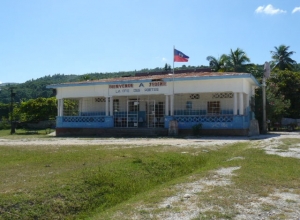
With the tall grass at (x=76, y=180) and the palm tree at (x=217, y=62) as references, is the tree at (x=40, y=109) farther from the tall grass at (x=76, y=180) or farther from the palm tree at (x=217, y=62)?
the tall grass at (x=76, y=180)

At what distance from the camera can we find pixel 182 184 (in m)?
7.17

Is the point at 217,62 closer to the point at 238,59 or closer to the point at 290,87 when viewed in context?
the point at 238,59

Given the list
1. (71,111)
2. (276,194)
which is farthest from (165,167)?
(71,111)

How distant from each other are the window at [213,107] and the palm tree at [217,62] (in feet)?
80.3

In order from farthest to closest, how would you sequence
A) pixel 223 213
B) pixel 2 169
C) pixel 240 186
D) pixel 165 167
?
pixel 165 167 < pixel 2 169 < pixel 240 186 < pixel 223 213

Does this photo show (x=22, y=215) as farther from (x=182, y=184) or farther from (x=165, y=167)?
(x=165, y=167)

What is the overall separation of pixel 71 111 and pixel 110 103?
19.4 ft

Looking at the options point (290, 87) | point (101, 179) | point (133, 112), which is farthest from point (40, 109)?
point (101, 179)

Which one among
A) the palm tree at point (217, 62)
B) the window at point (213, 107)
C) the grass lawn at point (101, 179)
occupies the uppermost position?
the palm tree at point (217, 62)

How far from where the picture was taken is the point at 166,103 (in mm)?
23781

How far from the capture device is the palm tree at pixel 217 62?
160 feet

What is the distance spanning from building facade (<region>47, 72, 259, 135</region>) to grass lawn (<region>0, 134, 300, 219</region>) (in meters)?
11.2

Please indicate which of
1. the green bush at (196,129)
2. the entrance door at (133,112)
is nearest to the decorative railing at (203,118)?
the green bush at (196,129)

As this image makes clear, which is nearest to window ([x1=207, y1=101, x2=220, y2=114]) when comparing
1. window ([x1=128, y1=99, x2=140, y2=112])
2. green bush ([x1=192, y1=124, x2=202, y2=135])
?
green bush ([x1=192, y1=124, x2=202, y2=135])
